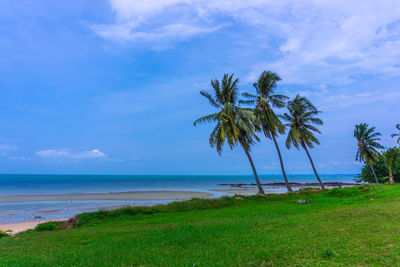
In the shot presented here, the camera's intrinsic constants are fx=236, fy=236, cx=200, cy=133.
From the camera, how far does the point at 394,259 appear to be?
4859 millimetres

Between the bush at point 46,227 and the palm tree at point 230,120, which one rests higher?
the palm tree at point 230,120

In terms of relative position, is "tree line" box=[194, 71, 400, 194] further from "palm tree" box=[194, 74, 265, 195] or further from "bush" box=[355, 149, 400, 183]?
"bush" box=[355, 149, 400, 183]

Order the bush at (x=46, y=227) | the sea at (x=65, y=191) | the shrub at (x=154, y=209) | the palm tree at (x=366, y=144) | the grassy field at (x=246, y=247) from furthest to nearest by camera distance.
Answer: the palm tree at (x=366, y=144) < the sea at (x=65, y=191) < the shrub at (x=154, y=209) < the bush at (x=46, y=227) < the grassy field at (x=246, y=247)

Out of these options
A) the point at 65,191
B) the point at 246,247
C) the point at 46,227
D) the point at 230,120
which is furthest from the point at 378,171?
the point at 65,191

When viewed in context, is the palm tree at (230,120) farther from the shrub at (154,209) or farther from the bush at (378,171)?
the bush at (378,171)

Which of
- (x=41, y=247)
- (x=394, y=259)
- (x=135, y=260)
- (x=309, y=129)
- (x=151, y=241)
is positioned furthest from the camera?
(x=309, y=129)

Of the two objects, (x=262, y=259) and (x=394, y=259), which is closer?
(x=394, y=259)

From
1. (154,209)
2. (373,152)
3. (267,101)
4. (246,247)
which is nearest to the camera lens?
(246,247)

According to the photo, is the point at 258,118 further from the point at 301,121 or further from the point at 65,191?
the point at 65,191

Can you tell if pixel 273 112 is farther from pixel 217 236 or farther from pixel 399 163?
pixel 399 163

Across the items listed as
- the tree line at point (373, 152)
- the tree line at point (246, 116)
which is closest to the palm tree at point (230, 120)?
the tree line at point (246, 116)

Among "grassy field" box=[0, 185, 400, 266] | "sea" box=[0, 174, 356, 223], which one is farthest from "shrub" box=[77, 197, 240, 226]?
"sea" box=[0, 174, 356, 223]

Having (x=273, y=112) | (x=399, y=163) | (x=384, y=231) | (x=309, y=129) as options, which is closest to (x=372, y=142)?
(x=399, y=163)

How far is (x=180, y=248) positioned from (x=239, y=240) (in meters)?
1.81
